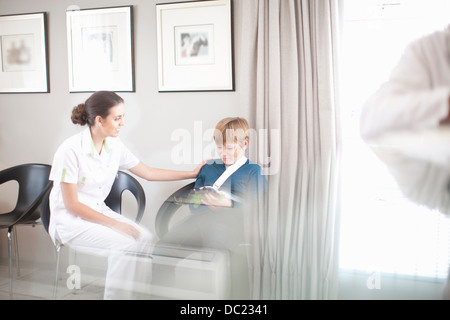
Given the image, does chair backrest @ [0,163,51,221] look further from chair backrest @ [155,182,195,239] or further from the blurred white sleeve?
the blurred white sleeve

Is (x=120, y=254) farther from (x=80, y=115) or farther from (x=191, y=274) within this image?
(x=80, y=115)

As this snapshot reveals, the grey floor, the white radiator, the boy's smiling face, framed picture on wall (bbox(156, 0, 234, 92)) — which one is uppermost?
framed picture on wall (bbox(156, 0, 234, 92))

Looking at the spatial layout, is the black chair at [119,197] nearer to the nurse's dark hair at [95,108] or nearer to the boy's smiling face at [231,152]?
the nurse's dark hair at [95,108]

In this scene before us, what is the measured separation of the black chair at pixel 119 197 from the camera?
174cm

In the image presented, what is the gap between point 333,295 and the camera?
1.53 meters

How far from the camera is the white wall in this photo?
70.9 inches

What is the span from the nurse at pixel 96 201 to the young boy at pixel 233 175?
13.2 inches

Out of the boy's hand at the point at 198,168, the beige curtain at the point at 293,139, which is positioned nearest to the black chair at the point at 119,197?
the boy's hand at the point at 198,168

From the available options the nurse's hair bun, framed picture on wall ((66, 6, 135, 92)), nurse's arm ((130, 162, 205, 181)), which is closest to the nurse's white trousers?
nurse's arm ((130, 162, 205, 181))

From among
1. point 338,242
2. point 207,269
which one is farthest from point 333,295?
point 207,269

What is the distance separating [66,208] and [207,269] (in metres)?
0.63

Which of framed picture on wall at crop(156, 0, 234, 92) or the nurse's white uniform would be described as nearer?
the nurse's white uniform
